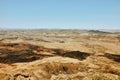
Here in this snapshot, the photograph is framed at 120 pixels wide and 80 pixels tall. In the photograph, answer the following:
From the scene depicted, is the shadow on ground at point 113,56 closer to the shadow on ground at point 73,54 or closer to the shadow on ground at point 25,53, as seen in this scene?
the shadow on ground at point 73,54

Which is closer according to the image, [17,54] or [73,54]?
[17,54]

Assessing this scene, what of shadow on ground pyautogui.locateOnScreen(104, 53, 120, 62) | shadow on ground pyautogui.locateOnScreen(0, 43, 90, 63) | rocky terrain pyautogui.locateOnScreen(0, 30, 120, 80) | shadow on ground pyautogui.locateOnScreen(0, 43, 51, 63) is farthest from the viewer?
shadow on ground pyautogui.locateOnScreen(104, 53, 120, 62)

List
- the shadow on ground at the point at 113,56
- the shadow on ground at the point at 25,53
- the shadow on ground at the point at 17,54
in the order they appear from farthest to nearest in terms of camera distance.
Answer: the shadow on ground at the point at 113,56 < the shadow on ground at the point at 25,53 < the shadow on ground at the point at 17,54

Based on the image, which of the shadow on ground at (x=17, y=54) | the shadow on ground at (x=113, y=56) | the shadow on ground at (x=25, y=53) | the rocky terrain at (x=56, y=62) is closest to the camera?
the rocky terrain at (x=56, y=62)

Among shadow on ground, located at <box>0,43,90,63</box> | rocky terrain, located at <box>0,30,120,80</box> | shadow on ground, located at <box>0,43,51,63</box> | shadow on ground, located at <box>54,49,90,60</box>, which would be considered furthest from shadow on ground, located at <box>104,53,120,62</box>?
shadow on ground, located at <box>0,43,51,63</box>

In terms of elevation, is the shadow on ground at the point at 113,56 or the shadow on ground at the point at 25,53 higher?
the shadow on ground at the point at 25,53

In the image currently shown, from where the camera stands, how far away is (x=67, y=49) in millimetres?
42312

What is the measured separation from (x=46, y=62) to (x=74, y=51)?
12.5 m

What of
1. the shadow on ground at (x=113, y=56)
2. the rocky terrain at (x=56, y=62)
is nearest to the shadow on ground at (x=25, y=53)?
the rocky terrain at (x=56, y=62)

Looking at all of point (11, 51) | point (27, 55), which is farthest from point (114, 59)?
point (11, 51)

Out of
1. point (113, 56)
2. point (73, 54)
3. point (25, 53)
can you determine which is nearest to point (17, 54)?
point (25, 53)

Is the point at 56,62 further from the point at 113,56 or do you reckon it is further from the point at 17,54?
the point at 113,56

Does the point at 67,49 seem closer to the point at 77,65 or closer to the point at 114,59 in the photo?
the point at 114,59

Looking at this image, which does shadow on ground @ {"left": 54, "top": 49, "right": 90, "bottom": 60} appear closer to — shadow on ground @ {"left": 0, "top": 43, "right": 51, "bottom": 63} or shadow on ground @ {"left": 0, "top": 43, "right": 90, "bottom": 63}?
shadow on ground @ {"left": 0, "top": 43, "right": 90, "bottom": 63}
